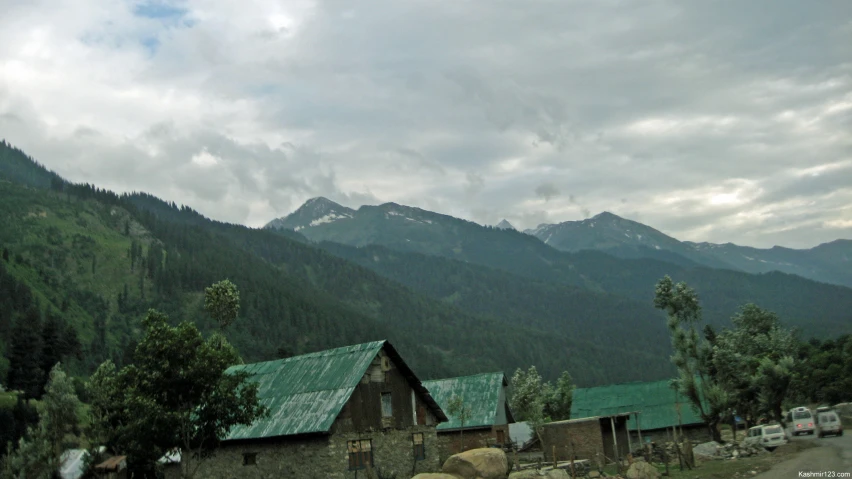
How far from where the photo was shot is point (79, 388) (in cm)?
12262

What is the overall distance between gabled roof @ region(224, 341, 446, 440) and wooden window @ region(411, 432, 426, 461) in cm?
215

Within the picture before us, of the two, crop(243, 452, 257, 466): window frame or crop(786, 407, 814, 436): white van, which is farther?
crop(786, 407, 814, 436): white van

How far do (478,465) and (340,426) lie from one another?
8.22m

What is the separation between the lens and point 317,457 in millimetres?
38594

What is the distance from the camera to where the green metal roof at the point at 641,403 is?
64375mm

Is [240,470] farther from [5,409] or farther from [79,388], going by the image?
[79,388]

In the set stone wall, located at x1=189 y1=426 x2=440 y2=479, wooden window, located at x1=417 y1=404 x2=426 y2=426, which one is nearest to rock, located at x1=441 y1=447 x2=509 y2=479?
stone wall, located at x1=189 y1=426 x2=440 y2=479

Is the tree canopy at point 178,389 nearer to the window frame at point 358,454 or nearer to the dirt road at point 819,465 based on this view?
the window frame at point 358,454

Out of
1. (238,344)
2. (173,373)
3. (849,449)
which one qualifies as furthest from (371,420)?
(238,344)

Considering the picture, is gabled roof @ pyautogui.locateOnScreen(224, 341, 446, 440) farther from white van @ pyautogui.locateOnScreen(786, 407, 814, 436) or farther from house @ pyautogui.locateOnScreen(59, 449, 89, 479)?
white van @ pyautogui.locateOnScreen(786, 407, 814, 436)

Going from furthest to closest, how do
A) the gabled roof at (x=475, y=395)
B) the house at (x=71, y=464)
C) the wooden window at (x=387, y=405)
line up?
the house at (x=71, y=464) < the gabled roof at (x=475, y=395) < the wooden window at (x=387, y=405)

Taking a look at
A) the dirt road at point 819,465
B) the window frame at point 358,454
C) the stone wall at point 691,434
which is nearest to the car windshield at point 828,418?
the stone wall at point 691,434

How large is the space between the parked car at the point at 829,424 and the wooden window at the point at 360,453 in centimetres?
4004

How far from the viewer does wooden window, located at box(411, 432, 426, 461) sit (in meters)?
43.3
